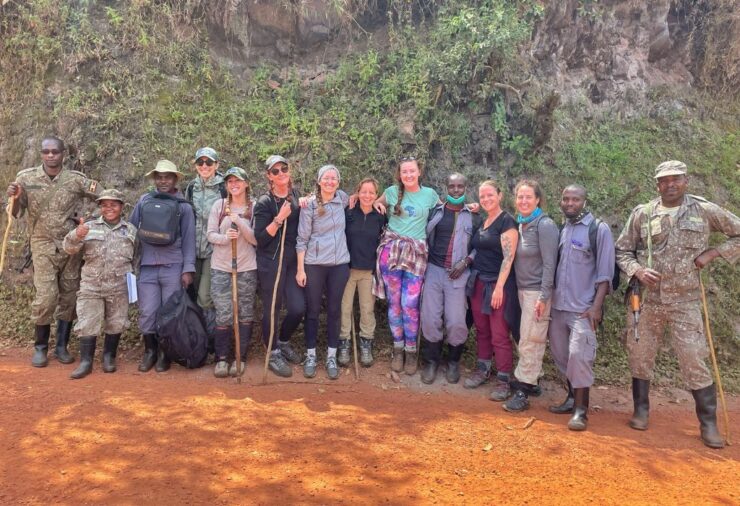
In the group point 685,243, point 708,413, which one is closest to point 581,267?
point 685,243

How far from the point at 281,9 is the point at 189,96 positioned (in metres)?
2.34

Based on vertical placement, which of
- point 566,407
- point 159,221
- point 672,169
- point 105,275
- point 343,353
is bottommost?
point 566,407

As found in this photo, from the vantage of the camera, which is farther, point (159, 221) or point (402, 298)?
point (402, 298)

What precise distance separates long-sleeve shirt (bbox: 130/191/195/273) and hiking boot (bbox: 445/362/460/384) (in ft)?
10.5

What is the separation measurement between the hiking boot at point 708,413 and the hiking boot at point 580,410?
3.24ft

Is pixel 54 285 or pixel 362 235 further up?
pixel 362 235

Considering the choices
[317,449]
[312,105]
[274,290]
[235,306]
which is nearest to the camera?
[317,449]

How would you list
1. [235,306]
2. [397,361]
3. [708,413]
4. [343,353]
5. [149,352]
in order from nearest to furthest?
[708,413]
[235,306]
[149,352]
[397,361]
[343,353]

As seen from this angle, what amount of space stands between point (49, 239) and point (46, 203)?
1.39ft

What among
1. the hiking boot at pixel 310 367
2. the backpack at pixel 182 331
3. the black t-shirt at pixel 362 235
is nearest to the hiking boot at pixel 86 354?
the backpack at pixel 182 331

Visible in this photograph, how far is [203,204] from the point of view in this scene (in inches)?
244

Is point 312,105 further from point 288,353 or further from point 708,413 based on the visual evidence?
point 708,413

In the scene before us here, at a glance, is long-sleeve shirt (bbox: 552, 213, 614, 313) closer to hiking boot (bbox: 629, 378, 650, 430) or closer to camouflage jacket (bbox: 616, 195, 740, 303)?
camouflage jacket (bbox: 616, 195, 740, 303)

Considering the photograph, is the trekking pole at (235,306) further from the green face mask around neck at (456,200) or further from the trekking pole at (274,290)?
the green face mask around neck at (456,200)
